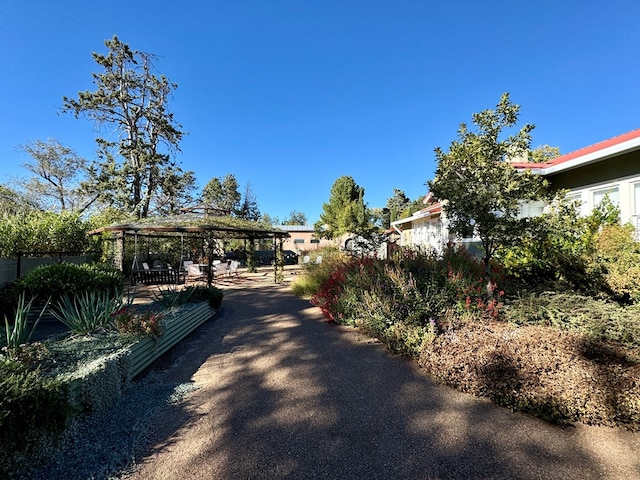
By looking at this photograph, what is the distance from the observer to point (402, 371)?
3.98m

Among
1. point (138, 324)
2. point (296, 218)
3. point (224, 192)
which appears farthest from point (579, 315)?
point (296, 218)

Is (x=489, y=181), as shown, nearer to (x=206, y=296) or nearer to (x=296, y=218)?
(x=206, y=296)

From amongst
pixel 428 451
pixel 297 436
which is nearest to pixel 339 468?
pixel 297 436

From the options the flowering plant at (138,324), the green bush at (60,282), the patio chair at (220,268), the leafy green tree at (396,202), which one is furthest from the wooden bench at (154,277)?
the leafy green tree at (396,202)

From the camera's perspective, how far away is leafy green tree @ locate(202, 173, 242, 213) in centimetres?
4019

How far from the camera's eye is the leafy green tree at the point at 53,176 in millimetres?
23922

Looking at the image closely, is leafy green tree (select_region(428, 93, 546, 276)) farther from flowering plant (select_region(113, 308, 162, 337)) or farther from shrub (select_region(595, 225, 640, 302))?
flowering plant (select_region(113, 308, 162, 337))

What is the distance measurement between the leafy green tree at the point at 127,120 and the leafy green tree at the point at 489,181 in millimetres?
20342

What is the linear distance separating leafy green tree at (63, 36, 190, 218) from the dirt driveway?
19934mm

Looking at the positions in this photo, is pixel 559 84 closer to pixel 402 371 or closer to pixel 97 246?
pixel 402 371

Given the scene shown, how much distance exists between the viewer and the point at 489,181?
4.84 metres

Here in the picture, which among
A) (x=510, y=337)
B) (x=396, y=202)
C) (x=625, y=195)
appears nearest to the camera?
(x=510, y=337)

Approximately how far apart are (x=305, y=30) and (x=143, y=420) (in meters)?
12.6

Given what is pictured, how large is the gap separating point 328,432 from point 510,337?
2.35m
